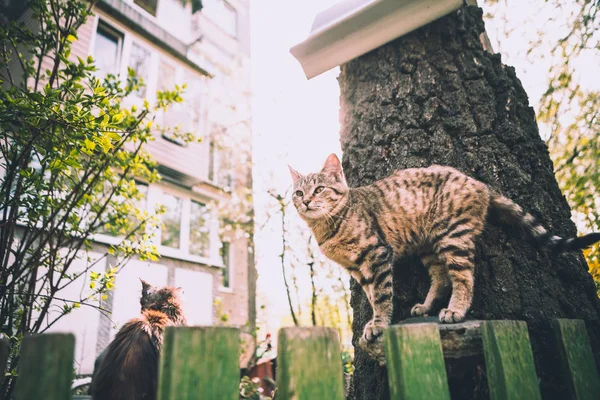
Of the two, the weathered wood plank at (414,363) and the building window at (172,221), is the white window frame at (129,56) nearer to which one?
the building window at (172,221)

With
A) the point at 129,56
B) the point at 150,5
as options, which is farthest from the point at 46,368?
the point at 150,5

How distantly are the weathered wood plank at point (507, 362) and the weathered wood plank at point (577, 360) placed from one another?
0.32 m

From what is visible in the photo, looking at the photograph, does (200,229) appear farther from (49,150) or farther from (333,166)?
(49,150)

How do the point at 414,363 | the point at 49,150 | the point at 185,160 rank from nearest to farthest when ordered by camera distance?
the point at 414,363
the point at 49,150
the point at 185,160

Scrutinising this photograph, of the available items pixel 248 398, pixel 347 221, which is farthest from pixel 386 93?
pixel 248 398

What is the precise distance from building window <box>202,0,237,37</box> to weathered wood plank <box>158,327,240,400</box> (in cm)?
1517

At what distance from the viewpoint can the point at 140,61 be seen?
9469 millimetres

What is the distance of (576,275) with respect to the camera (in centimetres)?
192

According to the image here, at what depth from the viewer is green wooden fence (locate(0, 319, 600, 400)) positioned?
2.39 ft

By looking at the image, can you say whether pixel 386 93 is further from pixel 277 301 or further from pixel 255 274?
pixel 277 301

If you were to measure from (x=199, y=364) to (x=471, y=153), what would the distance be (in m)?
2.06

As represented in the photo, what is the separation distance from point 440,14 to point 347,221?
1.58 meters

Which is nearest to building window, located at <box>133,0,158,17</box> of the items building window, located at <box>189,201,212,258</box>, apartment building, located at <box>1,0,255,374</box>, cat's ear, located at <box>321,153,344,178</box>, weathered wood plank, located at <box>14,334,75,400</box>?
apartment building, located at <box>1,0,255,374</box>

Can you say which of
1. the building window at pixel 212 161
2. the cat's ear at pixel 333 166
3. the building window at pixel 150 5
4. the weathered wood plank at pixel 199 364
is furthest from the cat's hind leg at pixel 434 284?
the building window at pixel 150 5
